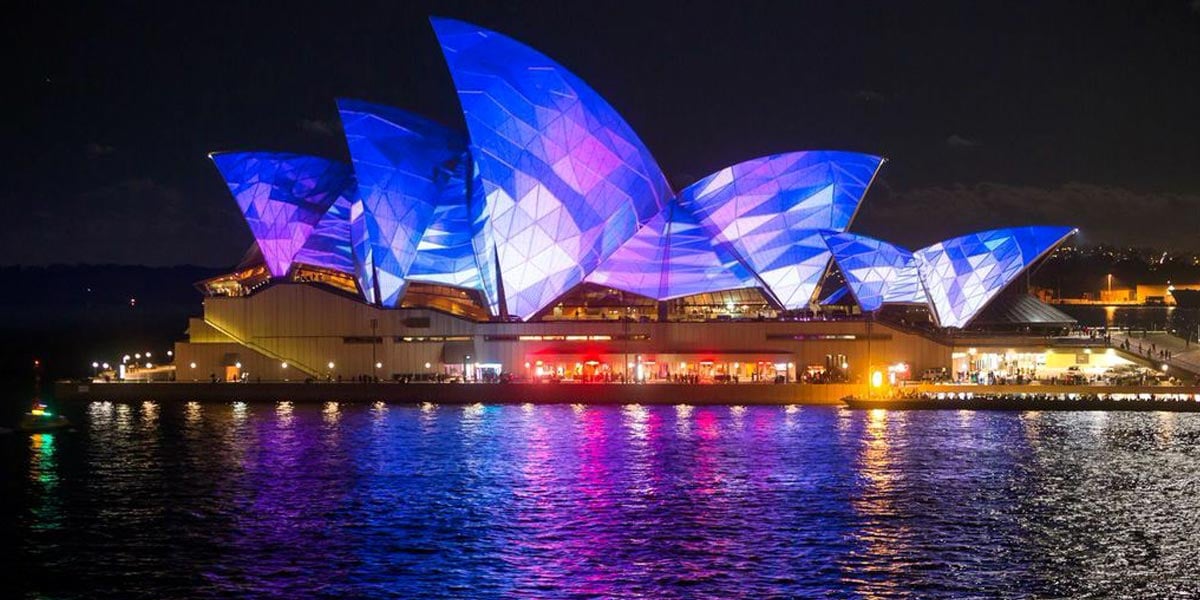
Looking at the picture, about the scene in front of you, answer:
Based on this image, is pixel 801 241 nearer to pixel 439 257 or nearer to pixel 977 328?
pixel 977 328

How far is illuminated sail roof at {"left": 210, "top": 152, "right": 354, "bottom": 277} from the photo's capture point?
259ft

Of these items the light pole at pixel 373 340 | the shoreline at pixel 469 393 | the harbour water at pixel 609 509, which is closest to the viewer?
the harbour water at pixel 609 509

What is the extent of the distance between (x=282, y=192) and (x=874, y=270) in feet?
106

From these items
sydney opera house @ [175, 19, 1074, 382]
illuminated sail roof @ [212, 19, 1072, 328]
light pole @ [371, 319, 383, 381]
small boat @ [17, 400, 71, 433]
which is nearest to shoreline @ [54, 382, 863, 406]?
sydney opera house @ [175, 19, 1074, 382]

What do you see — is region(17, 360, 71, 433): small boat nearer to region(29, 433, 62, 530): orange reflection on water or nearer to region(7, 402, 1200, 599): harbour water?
region(29, 433, 62, 530): orange reflection on water

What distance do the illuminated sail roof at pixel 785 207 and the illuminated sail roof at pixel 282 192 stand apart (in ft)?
64.6

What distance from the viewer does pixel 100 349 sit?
5320 inches

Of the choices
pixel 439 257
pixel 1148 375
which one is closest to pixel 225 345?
pixel 439 257

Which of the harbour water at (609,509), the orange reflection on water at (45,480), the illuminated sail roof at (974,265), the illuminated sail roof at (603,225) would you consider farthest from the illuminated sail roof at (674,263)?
the orange reflection on water at (45,480)

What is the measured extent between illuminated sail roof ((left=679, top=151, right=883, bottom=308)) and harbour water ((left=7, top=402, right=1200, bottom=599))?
17.3m

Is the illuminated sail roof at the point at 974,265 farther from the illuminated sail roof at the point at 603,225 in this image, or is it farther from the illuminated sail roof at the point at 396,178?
the illuminated sail roof at the point at 396,178

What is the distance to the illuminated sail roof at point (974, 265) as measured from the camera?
245 feet

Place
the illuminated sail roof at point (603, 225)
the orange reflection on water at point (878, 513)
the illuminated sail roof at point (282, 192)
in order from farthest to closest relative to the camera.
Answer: the illuminated sail roof at point (282, 192)
the illuminated sail roof at point (603, 225)
the orange reflection on water at point (878, 513)

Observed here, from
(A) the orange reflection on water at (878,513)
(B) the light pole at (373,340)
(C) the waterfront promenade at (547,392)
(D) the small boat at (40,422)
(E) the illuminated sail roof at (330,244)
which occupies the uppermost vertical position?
(E) the illuminated sail roof at (330,244)
